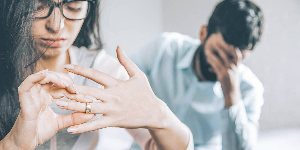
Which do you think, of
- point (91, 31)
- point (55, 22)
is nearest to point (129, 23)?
point (91, 31)

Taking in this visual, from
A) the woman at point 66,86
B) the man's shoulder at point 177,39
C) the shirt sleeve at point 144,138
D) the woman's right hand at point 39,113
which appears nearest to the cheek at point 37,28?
the woman at point 66,86

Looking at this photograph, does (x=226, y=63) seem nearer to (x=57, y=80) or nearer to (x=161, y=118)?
(x=161, y=118)

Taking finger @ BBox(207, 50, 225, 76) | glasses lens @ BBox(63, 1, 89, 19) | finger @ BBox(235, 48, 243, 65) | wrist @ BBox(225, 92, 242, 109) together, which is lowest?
wrist @ BBox(225, 92, 242, 109)

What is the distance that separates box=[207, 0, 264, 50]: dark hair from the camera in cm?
76

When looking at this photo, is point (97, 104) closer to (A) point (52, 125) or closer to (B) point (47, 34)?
(A) point (52, 125)

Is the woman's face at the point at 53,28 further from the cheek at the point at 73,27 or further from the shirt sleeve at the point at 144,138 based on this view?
the shirt sleeve at the point at 144,138

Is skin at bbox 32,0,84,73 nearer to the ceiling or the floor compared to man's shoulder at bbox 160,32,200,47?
nearer to the ceiling

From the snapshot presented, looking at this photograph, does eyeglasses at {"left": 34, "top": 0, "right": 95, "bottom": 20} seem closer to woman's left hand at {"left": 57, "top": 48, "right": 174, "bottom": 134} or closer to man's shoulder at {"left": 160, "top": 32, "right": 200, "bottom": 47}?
woman's left hand at {"left": 57, "top": 48, "right": 174, "bottom": 134}

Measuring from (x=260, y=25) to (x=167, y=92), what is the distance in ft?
0.91

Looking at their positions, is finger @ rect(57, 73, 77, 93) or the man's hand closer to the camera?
finger @ rect(57, 73, 77, 93)

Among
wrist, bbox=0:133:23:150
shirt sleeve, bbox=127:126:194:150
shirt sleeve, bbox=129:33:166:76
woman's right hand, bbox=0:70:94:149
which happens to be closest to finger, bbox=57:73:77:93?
woman's right hand, bbox=0:70:94:149

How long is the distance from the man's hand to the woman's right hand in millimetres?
418

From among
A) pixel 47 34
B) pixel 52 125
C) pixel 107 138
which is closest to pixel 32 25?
pixel 47 34

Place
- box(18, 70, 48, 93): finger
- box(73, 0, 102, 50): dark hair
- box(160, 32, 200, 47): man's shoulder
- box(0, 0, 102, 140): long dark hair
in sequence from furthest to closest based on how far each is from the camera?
box(160, 32, 200, 47): man's shoulder, box(73, 0, 102, 50): dark hair, box(0, 0, 102, 140): long dark hair, box(18, 70, 48, 93): finger
